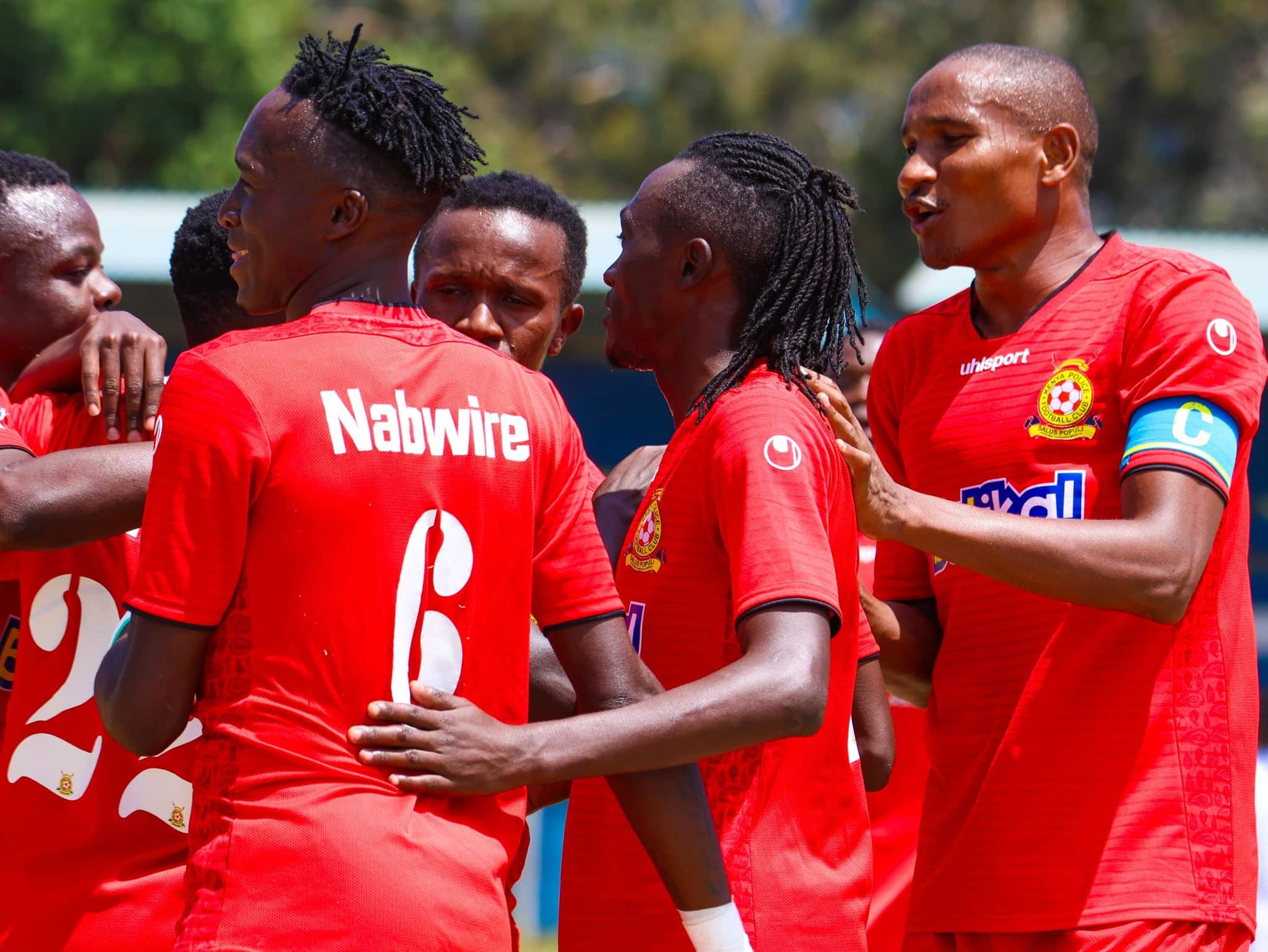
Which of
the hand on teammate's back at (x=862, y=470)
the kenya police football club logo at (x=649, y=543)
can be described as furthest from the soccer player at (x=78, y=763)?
the hand on teammate's back at (x=862, y=470)

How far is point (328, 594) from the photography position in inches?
94.1

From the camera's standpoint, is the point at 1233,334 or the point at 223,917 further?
the point at 1233,334

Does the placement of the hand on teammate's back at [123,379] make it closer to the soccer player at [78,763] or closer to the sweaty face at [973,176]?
the soccer player at [78,763]

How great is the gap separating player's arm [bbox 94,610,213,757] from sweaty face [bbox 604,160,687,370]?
3.57 feet

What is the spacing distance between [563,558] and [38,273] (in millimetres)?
1505

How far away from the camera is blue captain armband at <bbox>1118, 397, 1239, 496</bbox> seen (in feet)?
10.2

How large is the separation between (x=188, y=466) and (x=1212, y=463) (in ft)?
6.14

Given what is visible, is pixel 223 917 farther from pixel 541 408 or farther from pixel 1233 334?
pixel 1233 334

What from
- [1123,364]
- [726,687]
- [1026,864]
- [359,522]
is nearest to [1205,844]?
[1026,864]

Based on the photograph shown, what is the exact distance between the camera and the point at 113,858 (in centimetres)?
287

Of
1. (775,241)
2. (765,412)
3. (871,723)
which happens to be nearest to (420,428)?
(765,412)

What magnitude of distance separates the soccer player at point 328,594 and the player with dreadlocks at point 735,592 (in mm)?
101

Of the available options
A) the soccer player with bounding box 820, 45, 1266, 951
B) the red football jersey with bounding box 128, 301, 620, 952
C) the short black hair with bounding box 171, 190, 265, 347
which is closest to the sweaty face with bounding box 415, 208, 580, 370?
the short black hair with bounding box 171, 190, 265, 347

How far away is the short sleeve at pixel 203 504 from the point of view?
7.73 feet
